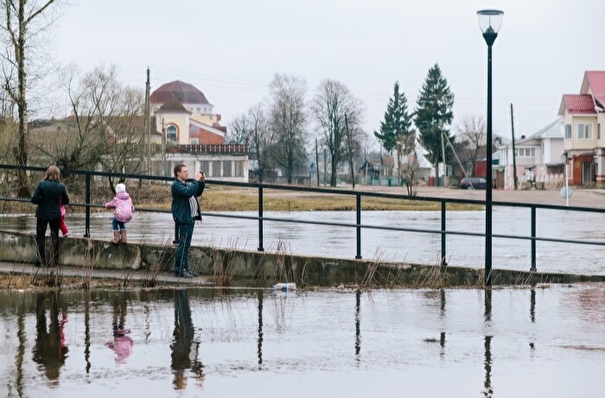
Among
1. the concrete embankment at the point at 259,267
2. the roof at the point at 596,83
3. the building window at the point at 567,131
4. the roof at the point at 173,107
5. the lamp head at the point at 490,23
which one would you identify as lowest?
the concrete embankment at the point at 259,267

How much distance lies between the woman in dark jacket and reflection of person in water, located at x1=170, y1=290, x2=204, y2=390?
370 centimetres

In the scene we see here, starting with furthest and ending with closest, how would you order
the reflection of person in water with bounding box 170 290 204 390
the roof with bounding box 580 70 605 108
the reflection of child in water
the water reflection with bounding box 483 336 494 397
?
the roof with bounding box 580 70 605 108 → the reflection of child in water → the reflection of person in water with bounding box 170 290 204 390 → the water reflection with bounding box 483 336 494 397

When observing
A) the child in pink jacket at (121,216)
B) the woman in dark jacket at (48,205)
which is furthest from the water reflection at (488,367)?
the child in pink jacket at (121,216)

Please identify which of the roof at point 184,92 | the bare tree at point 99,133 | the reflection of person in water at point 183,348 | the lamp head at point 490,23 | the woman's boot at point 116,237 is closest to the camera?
the reflection of person in water at point 183,348

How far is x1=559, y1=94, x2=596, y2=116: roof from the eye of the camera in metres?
106

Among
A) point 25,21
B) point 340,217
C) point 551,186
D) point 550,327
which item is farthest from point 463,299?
point 551,186

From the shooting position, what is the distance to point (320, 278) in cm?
1585

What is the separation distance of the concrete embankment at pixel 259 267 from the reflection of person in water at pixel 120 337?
3535mm

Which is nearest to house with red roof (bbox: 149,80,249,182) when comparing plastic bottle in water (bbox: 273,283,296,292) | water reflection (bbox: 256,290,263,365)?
plastic bottle in water (bbox: 273,283,296,292)

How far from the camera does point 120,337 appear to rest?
33.0 ft

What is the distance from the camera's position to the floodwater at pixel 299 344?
316 inches

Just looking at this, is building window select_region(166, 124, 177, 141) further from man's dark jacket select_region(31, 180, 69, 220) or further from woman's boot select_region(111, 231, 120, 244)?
man's dark jacket select_region(31, 180, 69, 220)

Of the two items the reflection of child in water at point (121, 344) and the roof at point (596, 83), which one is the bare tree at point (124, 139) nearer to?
the reflection of child in water at point (121, 344)

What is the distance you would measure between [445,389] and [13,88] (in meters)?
38.7
